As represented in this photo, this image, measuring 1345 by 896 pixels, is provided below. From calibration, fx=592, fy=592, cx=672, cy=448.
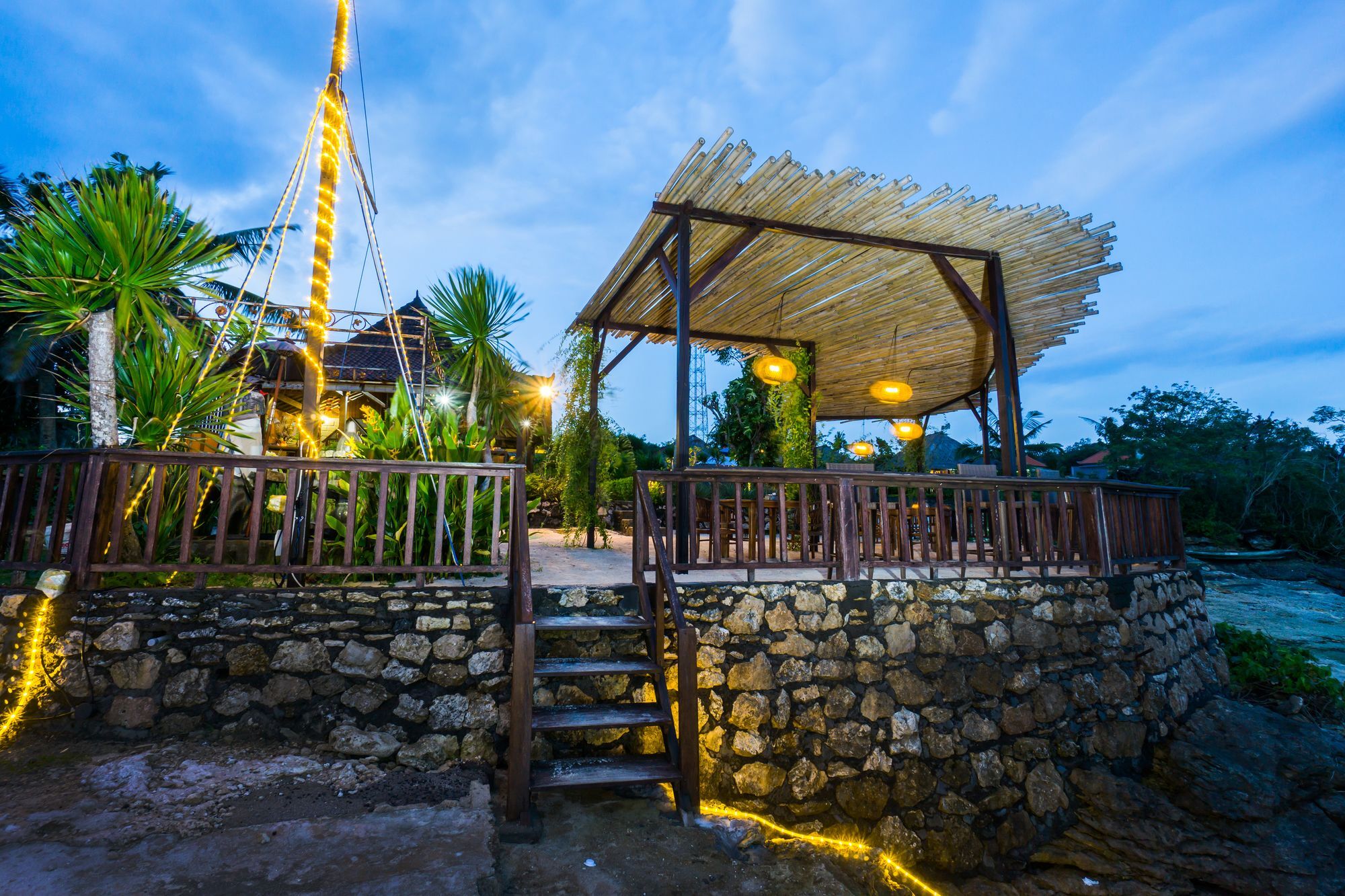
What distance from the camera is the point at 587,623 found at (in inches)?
136

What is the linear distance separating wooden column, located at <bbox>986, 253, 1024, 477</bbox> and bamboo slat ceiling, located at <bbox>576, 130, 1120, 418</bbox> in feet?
0.95

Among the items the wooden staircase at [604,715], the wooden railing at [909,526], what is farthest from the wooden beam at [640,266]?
the wooden staircase at [604,715]

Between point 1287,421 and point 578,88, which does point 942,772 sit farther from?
point 578,88

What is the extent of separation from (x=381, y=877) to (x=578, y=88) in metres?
99.9

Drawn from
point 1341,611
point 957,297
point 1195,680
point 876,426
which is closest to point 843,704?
point 1195,680

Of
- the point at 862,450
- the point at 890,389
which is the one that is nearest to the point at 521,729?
the point at 890,389

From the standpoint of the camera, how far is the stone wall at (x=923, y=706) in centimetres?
364

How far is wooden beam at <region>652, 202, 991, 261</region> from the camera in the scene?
5.14 metres

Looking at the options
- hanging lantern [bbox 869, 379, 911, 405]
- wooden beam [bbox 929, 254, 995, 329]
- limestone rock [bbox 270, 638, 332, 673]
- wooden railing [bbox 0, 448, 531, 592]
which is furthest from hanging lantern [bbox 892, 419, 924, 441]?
limestone rock [bbox 270, 638, 332, 673]

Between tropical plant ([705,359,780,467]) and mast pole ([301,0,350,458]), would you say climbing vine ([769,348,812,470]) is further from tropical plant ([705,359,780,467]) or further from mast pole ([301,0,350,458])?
mast pole ([301,0,350,458])

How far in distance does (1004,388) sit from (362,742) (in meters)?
6.17

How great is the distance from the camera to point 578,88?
85.6 metres

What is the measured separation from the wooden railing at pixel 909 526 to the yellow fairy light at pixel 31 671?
10.5 ft

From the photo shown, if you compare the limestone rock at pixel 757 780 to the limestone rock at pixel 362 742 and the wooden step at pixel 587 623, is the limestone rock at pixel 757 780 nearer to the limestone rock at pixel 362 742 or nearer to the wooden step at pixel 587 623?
the wooden step at pixel 587 623
